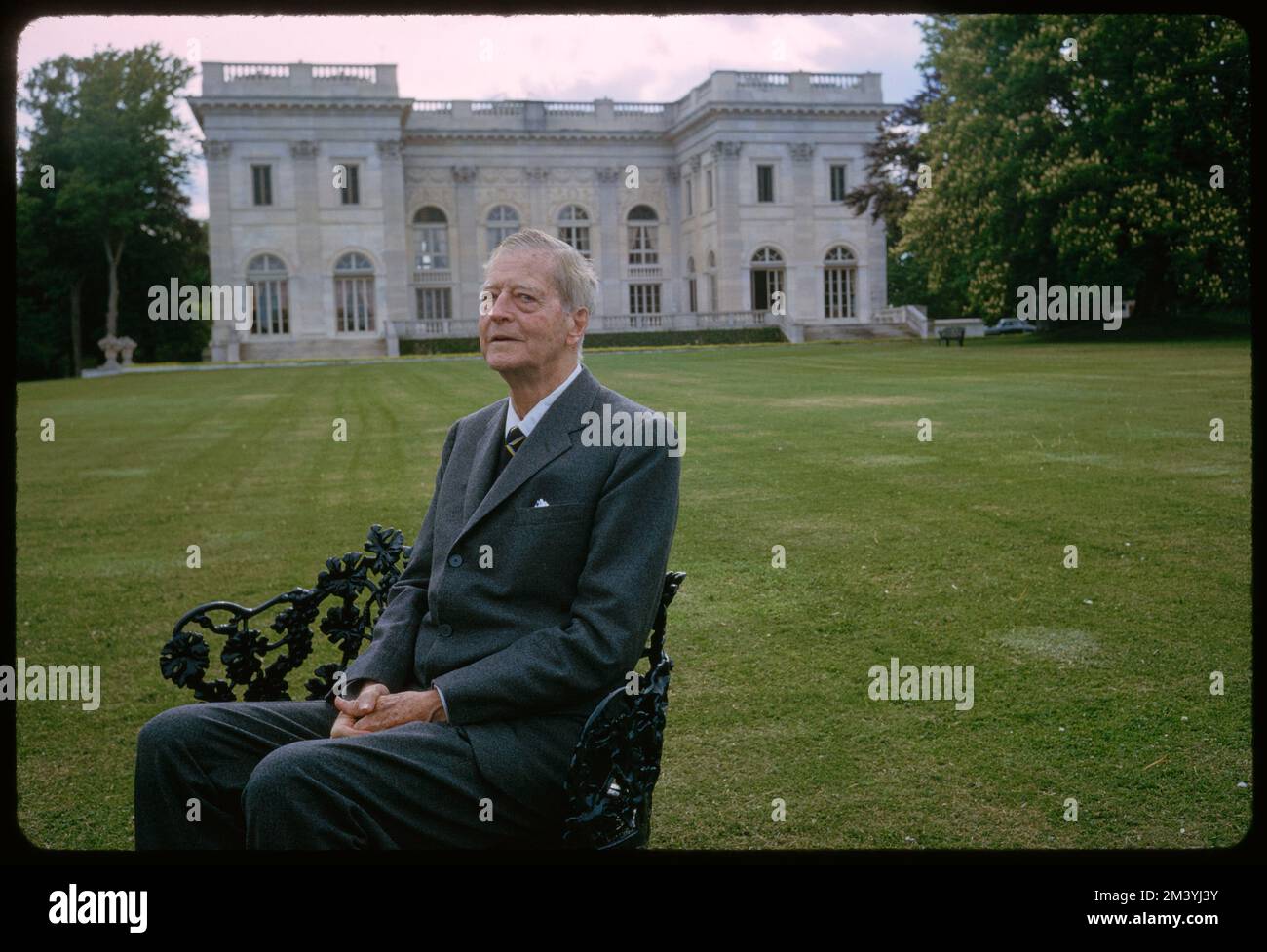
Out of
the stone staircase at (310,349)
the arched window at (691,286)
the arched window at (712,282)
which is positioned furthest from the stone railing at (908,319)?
the stone staircase at (310,349)

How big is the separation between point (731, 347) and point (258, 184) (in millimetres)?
18608

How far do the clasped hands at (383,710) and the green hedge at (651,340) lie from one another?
101 ft

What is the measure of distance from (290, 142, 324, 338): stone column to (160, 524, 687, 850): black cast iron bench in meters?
34.7

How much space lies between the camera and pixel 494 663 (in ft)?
9.70

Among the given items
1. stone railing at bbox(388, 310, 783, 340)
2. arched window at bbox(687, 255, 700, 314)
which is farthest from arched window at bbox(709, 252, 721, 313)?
stone railing at bbox(388, 310, 783, 340)

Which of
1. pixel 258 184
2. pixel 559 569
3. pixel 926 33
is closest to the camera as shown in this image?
pixel 559 569

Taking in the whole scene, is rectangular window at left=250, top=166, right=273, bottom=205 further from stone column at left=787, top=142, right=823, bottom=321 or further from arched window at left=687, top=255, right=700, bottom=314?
stone column at left=787, top=142, right=823, bottom=321

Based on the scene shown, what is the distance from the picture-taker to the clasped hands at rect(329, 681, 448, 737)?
3033 millimetres

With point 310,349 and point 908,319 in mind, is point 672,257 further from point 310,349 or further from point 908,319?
point 310,349

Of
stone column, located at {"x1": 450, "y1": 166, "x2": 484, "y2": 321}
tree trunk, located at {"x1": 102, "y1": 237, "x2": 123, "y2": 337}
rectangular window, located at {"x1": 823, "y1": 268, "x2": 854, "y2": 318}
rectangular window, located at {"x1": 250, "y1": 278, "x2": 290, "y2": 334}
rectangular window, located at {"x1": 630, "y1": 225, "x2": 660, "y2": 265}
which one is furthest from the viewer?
stone column, located at {"x1": 450, "y1": 166, "x2": 484, "y2": 321}

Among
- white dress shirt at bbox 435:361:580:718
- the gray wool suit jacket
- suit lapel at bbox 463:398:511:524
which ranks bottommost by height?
the gray wool suit jacket
